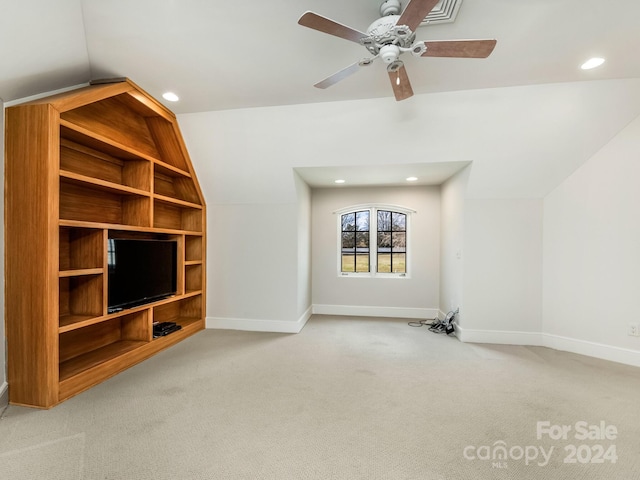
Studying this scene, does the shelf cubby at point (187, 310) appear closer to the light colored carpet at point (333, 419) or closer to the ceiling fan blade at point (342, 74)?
the light colored carpet at point (333, 419)

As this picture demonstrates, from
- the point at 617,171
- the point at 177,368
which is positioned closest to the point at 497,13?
the point at 617,171

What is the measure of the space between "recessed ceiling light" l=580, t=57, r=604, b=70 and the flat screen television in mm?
4412

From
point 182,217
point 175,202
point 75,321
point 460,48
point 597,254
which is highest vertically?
point 460,48

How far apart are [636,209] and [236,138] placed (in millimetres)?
4422

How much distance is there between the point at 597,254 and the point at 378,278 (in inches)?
112

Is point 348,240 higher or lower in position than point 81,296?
higher

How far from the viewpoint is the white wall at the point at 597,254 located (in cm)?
301

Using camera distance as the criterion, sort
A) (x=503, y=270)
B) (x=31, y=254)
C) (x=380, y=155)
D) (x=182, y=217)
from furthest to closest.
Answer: (x=182, y=217) < (x=503, y=270) < (x=380, y=155) < (x=31, y=254)

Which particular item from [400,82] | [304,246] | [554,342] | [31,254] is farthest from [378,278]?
[31,254]

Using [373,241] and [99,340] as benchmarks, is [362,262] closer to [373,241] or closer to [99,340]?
[373,241]

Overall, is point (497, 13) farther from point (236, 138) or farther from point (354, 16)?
point (236, 138)

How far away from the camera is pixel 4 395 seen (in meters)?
2.17

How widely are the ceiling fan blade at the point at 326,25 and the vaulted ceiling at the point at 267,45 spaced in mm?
382

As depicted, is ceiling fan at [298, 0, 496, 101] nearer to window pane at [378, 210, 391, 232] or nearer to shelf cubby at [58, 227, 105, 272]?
shelf cubby at [58, 227, 105, 272]
